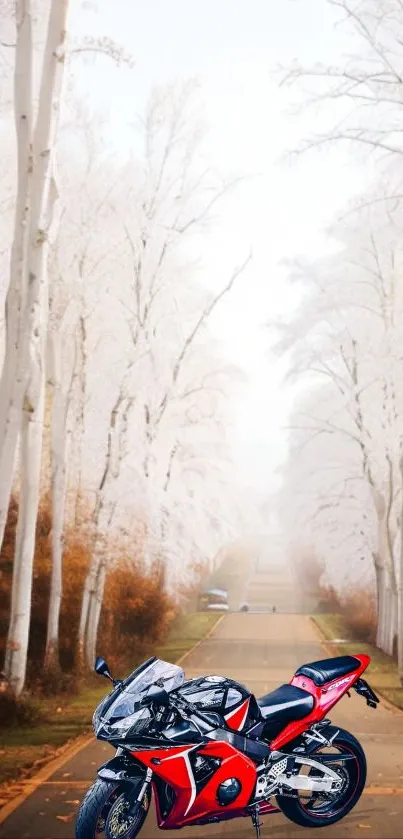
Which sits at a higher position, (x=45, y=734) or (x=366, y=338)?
(x=366, y=338)

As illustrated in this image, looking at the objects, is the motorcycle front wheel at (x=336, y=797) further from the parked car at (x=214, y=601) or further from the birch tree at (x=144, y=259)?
the parked car at (x=214, y=601)

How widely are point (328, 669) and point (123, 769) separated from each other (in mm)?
1762

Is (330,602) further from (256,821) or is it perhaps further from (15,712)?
(256,821)

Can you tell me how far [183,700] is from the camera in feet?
19.7

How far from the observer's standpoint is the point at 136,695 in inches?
227

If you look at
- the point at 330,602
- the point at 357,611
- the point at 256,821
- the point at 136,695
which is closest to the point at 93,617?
the point at 256,821

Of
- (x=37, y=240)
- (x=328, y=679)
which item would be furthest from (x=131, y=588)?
(x=328, y=679)

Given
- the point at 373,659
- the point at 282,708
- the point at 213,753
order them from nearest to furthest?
the point at 213,753, the point at 282,708, the point at 373,659

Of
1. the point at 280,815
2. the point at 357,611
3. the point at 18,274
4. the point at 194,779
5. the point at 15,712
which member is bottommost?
the point at 280,815

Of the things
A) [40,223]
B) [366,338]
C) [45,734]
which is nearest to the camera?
[40,223]

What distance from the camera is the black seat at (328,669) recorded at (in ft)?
22.1

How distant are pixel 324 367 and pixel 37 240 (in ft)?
48.3

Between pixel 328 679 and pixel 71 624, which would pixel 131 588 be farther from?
pixel 328 679

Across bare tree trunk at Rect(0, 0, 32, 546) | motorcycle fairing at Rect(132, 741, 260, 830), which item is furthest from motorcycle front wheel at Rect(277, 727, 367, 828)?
bare tree trunk at Rect(0, 0, 32, 546)
